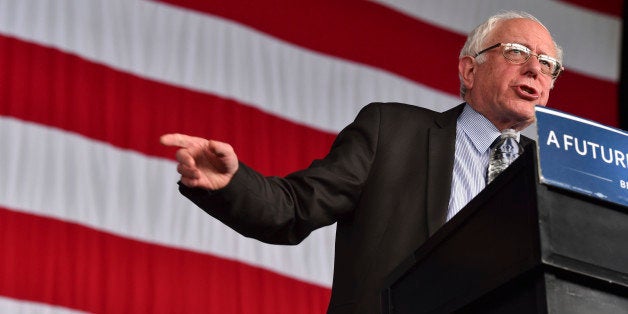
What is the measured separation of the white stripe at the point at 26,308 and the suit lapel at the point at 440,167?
1512 millimetres

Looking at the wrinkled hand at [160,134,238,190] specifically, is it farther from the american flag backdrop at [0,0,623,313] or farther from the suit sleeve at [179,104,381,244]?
the american flag backdrop at [0,0,623,313]

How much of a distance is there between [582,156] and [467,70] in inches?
48.3

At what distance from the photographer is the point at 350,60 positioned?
3996 millimetres

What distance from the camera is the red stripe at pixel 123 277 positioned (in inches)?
125

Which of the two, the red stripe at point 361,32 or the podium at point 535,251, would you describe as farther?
the red stripe at point 361,32

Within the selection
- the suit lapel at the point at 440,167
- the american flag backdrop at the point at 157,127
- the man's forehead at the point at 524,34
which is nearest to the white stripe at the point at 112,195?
the american flag backdrop at the point at 157,127

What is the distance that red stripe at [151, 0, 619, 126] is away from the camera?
12.8ft

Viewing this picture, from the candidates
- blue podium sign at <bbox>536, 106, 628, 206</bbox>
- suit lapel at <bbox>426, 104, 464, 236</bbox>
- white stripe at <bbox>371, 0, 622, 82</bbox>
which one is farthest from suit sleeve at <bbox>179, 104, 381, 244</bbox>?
white stripe at <bbox>371, 0, 622, 82</bbox>

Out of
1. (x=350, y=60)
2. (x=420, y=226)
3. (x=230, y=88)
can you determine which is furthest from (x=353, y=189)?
(x=350, y=60)

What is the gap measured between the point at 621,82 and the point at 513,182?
11.3 ft

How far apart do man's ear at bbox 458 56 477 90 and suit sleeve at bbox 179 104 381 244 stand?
0.36m

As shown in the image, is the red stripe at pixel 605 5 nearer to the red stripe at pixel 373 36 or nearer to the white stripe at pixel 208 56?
the red stripe at pixel 373 36

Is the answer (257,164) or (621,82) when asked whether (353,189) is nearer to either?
(257,164)

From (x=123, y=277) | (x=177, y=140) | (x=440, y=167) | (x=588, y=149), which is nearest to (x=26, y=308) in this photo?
(x=123, y=277)
